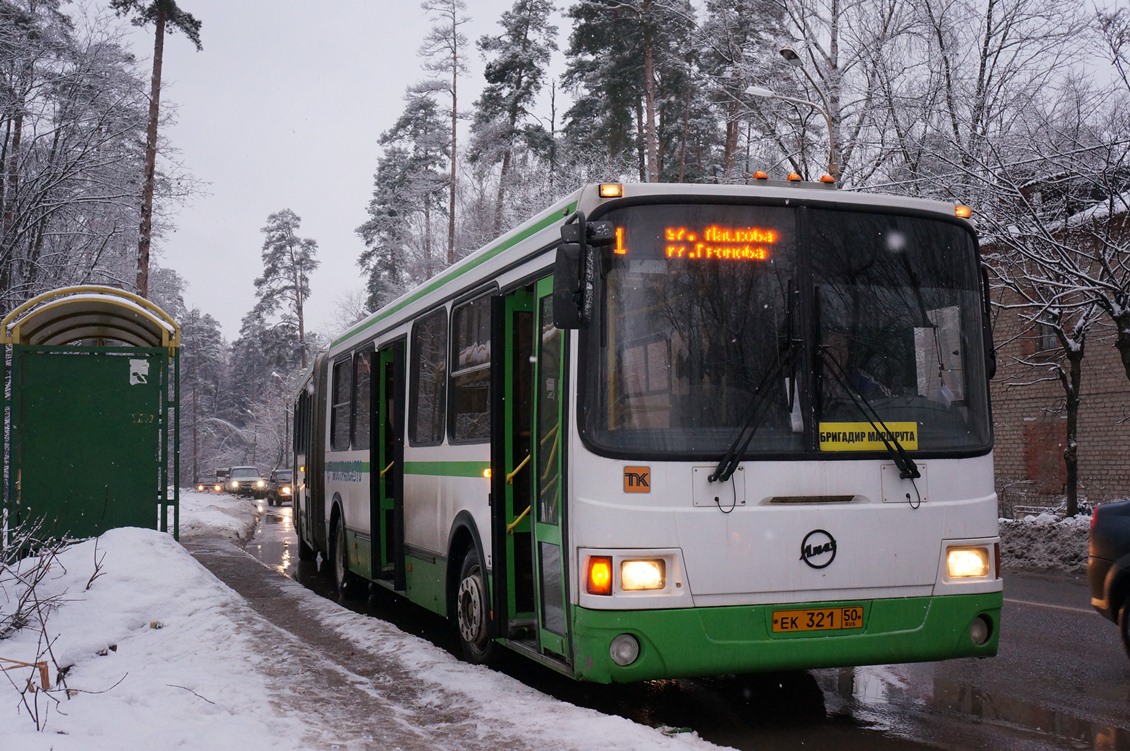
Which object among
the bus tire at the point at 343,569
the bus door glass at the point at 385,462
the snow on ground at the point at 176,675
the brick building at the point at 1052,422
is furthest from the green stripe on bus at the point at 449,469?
the brick building at the point at 1052,422

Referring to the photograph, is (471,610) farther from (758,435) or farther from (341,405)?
(341,405)

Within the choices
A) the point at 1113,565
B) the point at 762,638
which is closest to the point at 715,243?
the point at 762,638

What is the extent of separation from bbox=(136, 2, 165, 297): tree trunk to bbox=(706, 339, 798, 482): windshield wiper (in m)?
25.5

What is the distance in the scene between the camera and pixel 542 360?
24.3ft

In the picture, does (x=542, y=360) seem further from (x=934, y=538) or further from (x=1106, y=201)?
(x=1106, y=201)

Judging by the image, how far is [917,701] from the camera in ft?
24.9

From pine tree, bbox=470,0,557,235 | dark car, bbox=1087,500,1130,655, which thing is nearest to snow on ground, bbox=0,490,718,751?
dark car, bbox=1087,500,1130,655

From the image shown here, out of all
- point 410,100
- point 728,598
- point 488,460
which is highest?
point 410,100

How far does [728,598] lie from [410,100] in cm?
5305

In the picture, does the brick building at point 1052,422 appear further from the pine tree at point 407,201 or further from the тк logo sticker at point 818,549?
the pine tree at point 407,201

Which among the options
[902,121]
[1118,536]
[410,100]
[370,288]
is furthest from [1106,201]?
[370,288]

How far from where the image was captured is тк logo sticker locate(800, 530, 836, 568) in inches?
257

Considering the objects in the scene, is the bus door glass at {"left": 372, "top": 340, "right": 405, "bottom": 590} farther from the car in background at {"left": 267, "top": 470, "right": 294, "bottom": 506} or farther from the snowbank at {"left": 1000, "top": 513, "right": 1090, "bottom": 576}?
the car in background at {"left": 267, "top": 470, "right": 294, "bottom": 506}

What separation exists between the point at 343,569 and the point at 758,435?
9.01m
